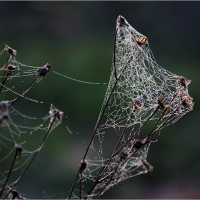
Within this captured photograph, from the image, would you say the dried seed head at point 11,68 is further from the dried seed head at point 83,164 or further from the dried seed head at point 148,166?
the dried seed head at point 148,166

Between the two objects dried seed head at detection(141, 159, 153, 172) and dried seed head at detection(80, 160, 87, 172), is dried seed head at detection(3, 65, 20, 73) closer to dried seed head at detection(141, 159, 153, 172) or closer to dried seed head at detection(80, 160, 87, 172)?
dried seed head at detection(80, 160, 87, 172)

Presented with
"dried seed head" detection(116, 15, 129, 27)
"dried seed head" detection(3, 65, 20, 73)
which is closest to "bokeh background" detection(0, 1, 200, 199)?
"dried seed head" detection(3, 65, 20, 73)

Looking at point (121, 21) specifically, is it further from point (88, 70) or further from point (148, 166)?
point (88, 70)

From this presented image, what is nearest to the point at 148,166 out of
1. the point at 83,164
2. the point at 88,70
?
the point at 83,164

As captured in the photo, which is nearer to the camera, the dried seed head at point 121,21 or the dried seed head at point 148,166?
the dried seed head at point 148,166

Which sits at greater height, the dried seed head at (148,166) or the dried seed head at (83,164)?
the dried seed head at (148,166)

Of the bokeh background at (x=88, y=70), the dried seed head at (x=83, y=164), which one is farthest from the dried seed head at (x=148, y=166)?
the bokeh background at (x=88, y=70)

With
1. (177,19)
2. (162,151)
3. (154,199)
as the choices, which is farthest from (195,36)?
(154,199)

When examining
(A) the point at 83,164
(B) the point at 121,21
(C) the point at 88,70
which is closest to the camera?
(A) the point at 83,164

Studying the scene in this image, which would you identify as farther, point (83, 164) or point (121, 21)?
point (121, 21)

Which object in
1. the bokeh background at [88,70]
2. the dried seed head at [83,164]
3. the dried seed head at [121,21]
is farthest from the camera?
the bokeh background at [88,70]
